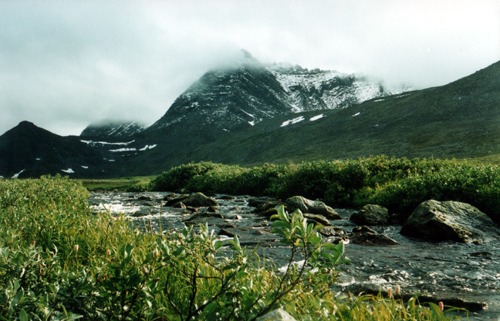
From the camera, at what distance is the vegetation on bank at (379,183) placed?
59.9 feet

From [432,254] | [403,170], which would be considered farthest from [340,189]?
[432,254]

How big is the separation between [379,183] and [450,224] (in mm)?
12820

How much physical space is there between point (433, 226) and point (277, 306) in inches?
469

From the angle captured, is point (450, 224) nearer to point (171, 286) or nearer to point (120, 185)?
point (171, 286)

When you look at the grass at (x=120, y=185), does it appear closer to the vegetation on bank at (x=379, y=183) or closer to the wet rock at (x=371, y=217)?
the vegetation on bank at (x=379, y=183)

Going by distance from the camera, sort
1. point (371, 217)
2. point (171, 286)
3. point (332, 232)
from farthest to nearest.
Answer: point (371, 217)
point (332, 232)
point (171, 286)

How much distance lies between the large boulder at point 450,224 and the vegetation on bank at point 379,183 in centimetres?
232

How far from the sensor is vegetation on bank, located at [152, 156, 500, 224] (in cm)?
1827

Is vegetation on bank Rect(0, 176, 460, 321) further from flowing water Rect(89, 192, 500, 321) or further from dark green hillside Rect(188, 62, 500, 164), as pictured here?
dark green hillside Rect(188, 62, 500, 164)

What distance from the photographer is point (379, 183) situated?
1019 inches

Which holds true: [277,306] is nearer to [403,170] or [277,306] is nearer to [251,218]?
[251,218]

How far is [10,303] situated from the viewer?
268 centimetres

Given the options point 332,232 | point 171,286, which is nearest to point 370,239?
point 332,232

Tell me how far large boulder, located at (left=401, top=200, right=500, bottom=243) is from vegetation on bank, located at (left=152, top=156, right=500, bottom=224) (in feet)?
7.61
